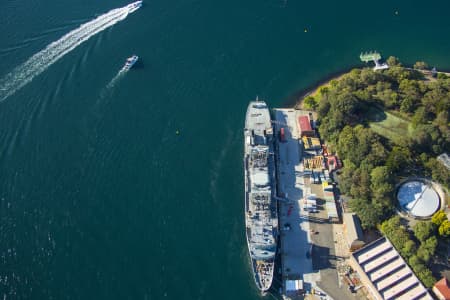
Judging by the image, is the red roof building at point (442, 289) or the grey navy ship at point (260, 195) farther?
the grey navy ship at point (260, 195)

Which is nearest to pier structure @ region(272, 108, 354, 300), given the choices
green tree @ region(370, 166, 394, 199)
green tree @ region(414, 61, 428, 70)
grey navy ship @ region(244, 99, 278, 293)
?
grey navy ship @ region(244, 99, 278, 293)

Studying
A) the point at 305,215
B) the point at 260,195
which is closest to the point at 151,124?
the point at 260,195

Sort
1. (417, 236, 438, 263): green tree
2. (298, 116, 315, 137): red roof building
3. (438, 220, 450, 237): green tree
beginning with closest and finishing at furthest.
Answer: (417, 236, 438, 263): green tree → (438, 220, 450, 237): green tree → (298, 116, 315, 137): red roof building

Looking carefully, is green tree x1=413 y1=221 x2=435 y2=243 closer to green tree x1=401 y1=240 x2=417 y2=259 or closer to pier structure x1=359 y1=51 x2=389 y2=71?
green tree x1=401 y1=240 x2=417 y2=259

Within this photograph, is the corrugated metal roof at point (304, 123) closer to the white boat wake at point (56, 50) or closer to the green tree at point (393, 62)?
the green tree at point (393, 62)

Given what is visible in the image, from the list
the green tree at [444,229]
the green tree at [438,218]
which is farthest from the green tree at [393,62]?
the green tree at [444,229]
